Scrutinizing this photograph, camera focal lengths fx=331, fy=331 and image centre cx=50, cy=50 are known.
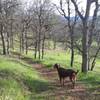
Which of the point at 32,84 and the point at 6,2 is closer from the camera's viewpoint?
the point at 32,84

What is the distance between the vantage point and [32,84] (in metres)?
20.0

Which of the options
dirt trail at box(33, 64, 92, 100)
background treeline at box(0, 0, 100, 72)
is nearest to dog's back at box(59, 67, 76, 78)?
dirt trail at box(33, 64, 92, 100)

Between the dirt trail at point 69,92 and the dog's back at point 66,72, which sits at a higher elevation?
the dog's back at point 66,72

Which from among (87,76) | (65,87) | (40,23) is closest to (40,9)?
(40,23)

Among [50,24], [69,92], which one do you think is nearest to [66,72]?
[69,92]

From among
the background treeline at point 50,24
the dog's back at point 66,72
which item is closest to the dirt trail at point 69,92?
the dog's back at point 66,72

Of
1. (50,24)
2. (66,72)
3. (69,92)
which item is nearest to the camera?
(69,92)

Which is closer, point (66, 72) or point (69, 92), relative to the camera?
point (69, 92)

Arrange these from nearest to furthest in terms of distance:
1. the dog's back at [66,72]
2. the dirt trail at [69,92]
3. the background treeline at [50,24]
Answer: the dirt trail at [69,92] → the dog's back at [66,72] → the background treeline at [50,24]

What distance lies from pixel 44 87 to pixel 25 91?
2604mm

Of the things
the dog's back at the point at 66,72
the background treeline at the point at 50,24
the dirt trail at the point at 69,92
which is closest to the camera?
the dirt trail at the point at 69,92

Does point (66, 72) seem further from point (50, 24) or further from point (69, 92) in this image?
point (50, 24)

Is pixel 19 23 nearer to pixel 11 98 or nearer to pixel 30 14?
pixel 30 14

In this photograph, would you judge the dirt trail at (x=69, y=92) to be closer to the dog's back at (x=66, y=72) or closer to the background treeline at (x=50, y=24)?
the dog's back at (x=66, y=72)
